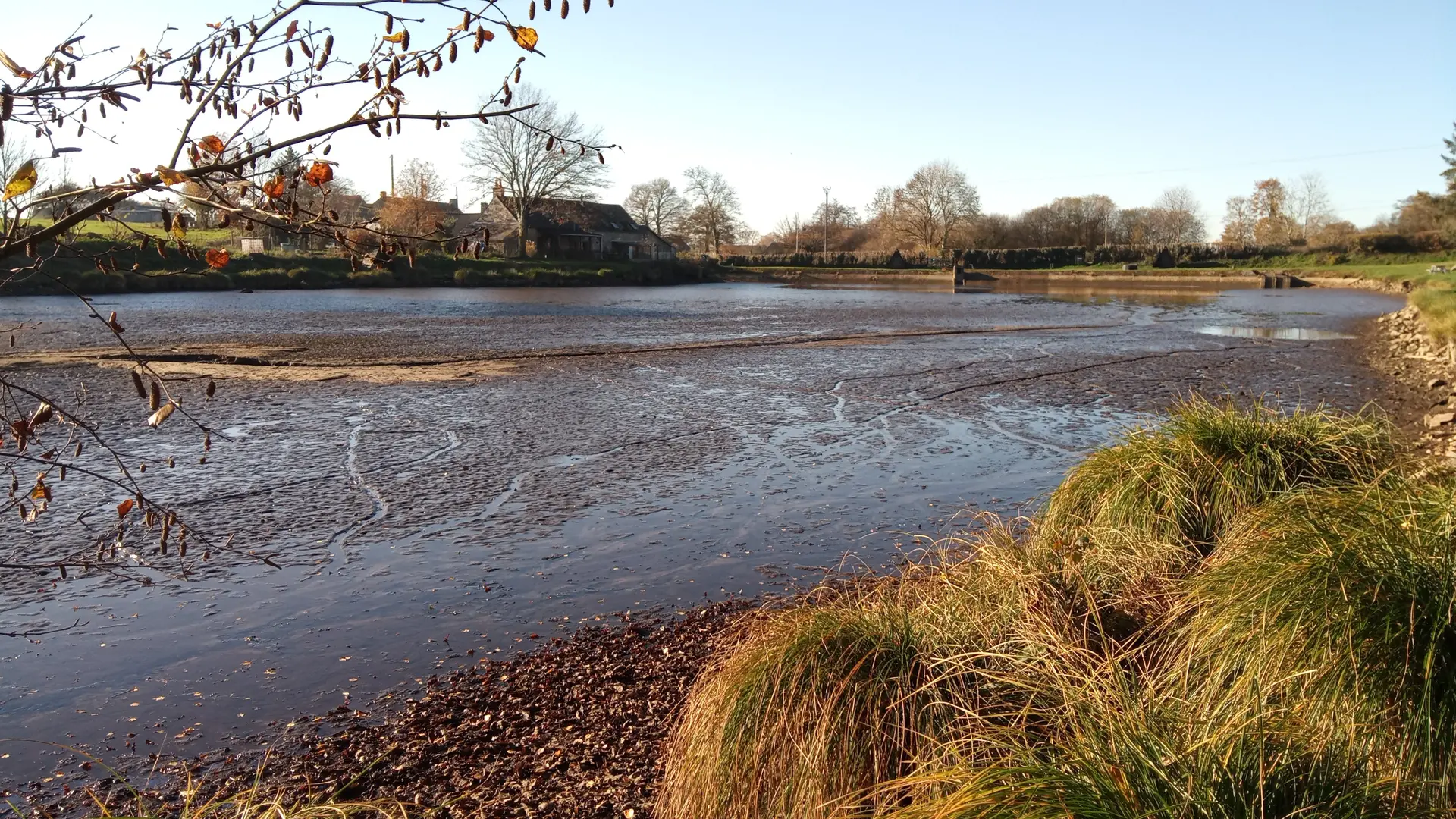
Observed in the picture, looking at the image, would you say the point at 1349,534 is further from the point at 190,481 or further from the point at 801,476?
the point at 190,481

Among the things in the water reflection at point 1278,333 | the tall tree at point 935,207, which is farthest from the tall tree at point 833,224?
the water reflection at point 1278,333

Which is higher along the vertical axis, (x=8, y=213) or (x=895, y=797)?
(x=8, y=213)

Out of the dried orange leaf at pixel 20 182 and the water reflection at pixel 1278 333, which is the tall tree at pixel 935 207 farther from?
the dried orange leaf at pixel 20 182

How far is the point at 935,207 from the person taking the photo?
11669cm

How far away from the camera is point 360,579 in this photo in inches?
290

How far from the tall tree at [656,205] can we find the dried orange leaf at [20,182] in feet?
376

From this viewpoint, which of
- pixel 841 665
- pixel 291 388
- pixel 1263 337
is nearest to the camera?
pixel 841 665

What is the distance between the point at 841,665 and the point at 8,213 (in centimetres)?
276

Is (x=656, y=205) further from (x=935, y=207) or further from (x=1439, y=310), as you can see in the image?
(x=1439, y=310)

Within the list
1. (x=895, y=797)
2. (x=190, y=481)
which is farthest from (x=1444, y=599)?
(x=190, y=481)

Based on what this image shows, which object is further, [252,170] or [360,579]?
[360,579]

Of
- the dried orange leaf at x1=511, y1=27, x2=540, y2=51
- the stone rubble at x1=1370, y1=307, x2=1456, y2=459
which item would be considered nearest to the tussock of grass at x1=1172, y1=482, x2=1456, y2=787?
the dried orange leaf at x1=511, y1=27, x2=540, y2=51

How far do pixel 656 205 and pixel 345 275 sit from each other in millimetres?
60760

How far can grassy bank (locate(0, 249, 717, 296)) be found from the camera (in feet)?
146
